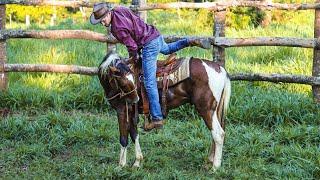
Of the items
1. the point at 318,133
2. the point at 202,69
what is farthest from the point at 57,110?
the point at 318,133

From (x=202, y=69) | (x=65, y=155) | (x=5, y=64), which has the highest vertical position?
(x=202, y=69)

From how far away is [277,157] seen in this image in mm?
5723

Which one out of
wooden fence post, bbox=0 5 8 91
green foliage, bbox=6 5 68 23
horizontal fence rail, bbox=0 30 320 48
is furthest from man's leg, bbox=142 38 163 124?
green foliage, bbox=6 5 68 23

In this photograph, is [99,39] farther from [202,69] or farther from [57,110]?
[202,69]

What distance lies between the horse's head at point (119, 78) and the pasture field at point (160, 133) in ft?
2.47

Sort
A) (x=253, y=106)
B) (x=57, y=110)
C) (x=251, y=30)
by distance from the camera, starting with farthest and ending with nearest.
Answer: (x=251, y=30)
(x=57, y=110)
(x=253, y=106)

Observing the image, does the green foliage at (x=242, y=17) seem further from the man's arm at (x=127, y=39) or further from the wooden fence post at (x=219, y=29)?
the man's arm at (x=127, y=39)

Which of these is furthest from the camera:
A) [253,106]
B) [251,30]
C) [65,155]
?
[251,30]

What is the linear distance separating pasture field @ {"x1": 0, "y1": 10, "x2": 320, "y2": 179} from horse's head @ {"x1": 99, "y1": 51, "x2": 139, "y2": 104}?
754 mm

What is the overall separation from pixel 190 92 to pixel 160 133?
1410mm

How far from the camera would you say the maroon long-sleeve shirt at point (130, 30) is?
5062 mm

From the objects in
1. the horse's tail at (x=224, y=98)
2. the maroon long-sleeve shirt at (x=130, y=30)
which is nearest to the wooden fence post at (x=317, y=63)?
the horse's tail at (x=224, y=98)

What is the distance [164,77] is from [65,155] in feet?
5.43

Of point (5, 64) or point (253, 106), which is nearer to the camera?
point (253, 106)
